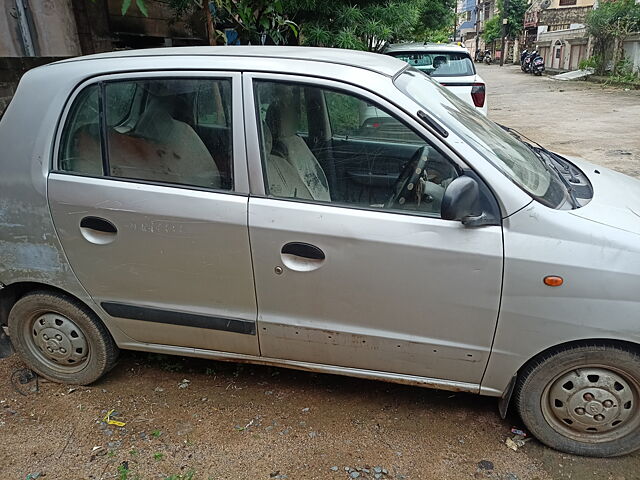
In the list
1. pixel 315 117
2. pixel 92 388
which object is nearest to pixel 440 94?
pixel 315 117

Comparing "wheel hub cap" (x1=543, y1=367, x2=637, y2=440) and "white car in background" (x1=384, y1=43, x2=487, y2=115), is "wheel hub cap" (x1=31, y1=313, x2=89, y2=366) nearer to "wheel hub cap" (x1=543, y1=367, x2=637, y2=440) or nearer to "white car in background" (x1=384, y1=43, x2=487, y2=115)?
"wheel hub cap" (x1=543, y1=367, x2=637, y2=440)

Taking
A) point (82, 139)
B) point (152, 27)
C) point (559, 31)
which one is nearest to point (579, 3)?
point (559, 31)

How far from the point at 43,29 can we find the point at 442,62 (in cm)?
544

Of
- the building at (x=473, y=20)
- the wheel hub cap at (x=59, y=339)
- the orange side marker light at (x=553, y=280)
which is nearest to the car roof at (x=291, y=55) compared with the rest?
the orange side marker light at (x=553, y=280)

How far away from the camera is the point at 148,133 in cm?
241

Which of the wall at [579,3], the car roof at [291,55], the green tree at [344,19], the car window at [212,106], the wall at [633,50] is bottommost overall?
the wall at [633,50]

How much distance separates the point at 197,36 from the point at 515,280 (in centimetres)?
775

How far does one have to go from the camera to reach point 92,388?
9.17 ft

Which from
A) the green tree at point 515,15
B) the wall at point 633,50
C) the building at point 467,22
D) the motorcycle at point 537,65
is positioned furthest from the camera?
the building at point 467,22

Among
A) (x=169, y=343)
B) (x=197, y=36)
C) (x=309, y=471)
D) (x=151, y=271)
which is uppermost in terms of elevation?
(x=197, y=36)

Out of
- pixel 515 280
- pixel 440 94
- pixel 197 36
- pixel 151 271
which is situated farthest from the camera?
pixel 197 36

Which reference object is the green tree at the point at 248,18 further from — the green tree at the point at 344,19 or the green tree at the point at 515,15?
the green tree at the point at 515,15

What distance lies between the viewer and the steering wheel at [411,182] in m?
2.18

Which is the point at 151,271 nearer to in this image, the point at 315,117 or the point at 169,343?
the point at 169,343
